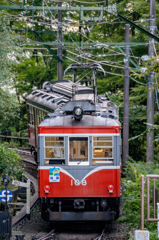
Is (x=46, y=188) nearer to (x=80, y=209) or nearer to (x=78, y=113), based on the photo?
(x=80, y=209)

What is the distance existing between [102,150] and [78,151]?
0.57 meters

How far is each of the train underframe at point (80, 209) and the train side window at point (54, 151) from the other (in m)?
0.93

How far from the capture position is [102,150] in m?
10.1

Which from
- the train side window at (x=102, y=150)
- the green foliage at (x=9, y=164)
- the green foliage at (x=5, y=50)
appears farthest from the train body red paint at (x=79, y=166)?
the green foliage at (x=5, y=50)

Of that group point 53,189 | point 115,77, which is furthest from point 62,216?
point 115,77

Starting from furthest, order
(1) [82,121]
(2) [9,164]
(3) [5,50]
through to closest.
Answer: (3) [5,50], (2) [9,164], (1) [82,121]

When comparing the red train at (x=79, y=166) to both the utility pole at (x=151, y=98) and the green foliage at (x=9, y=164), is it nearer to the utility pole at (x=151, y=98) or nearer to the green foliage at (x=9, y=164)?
the green foliage at (x=9, y=164)

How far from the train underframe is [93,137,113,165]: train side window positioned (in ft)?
3.05

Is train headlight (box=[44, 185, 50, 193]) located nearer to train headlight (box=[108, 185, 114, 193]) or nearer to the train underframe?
the train underframe

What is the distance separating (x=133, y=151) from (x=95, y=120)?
1028cm

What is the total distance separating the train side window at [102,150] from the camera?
395 inches

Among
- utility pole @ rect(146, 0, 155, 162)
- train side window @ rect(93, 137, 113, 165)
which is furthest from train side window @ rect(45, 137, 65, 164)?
utility pole @ rect(146, 0, 155, 162)

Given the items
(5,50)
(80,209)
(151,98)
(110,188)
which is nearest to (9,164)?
(80,209)

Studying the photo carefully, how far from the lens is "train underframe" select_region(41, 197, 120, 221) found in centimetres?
994
